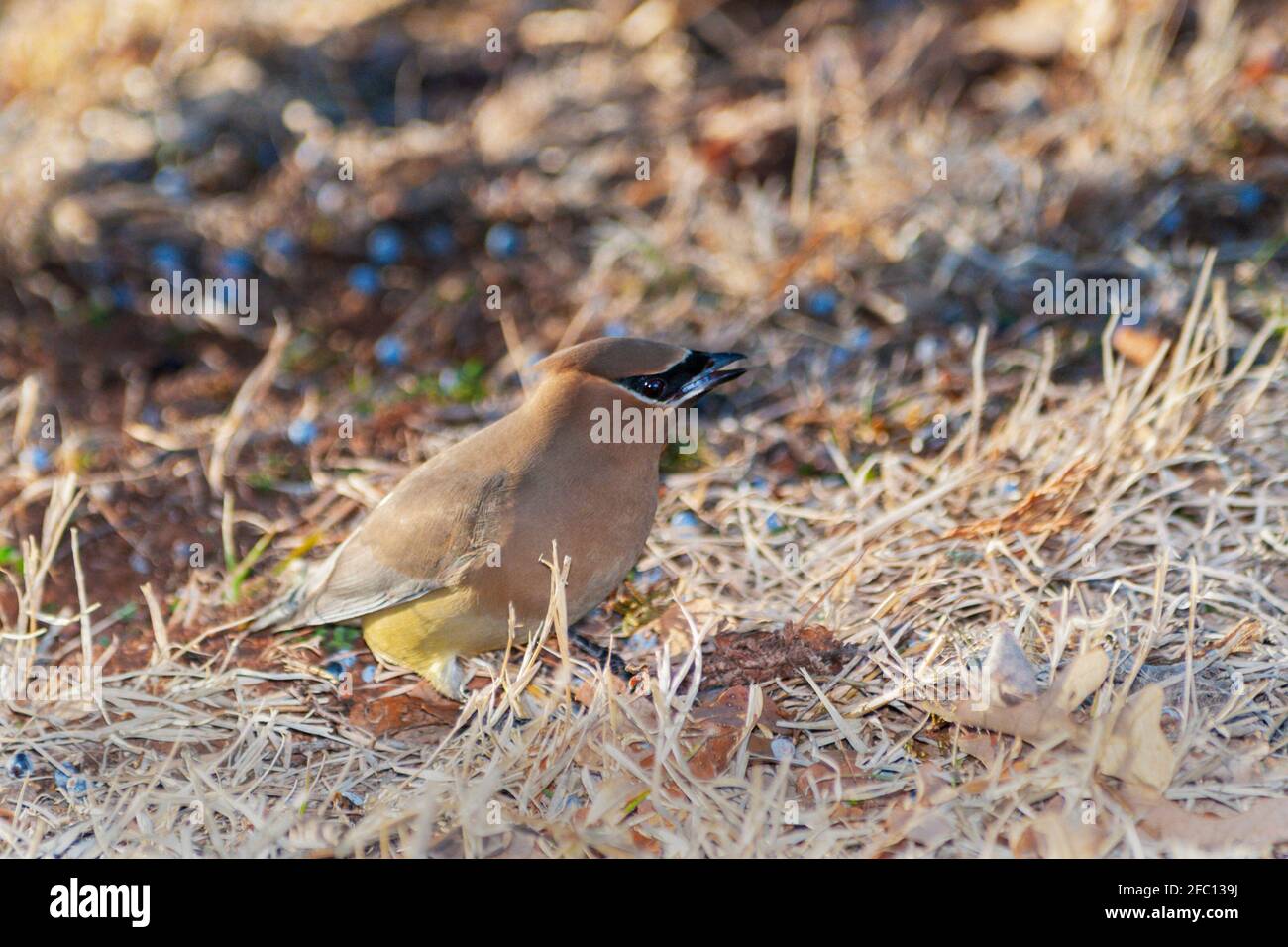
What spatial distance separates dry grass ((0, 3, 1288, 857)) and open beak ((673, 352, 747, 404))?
622 millimetres

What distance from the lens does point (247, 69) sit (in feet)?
24.6

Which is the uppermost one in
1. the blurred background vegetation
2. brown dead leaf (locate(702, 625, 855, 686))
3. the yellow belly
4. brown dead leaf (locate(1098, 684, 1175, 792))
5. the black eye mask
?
the blurred background vegetation

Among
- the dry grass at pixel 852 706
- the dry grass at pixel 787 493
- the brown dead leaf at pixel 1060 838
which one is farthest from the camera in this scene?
the dry grass at pixel 787 493

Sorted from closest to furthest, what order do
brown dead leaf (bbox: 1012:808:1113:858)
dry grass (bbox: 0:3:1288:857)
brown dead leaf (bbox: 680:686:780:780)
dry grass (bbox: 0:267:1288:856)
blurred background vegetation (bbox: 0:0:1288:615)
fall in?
brown dead leaf (bbox: 1012:808:1113:858), dry grass (bbox: 0:267:1288:856), dry grass (bbox: 0:3:1288:857), brown dead leaf (bbox: 680:686:780:780), blurred background vegetation (bbox: 0:0:1288:615)

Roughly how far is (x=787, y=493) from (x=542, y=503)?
4.21 ft

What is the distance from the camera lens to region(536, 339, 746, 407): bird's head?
366cm

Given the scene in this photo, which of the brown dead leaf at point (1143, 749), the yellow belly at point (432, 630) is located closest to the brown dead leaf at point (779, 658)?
the yellow belly at point (432, 630)

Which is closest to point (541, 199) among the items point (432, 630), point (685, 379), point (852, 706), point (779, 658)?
point (685, 379)

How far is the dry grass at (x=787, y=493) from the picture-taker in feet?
A: 10.7

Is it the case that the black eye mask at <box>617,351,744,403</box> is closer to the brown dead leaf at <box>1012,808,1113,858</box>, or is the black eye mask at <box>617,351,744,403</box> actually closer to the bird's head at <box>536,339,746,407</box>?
the bird's head at <box>536,339,746,407</box>

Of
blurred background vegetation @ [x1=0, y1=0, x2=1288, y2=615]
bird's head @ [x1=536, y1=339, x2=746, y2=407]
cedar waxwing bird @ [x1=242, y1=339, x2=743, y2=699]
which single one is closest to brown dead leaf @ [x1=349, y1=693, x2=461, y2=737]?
cedar waxwing bird @ [x1=242, y1=339, x2=743, y2=699]

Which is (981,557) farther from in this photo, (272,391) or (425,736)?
(272,391)

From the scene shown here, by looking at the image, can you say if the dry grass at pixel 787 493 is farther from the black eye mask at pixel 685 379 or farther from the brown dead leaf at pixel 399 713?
the black eye mask at pixel 685 379

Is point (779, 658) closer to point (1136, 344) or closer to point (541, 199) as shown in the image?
point (1136, 344)
